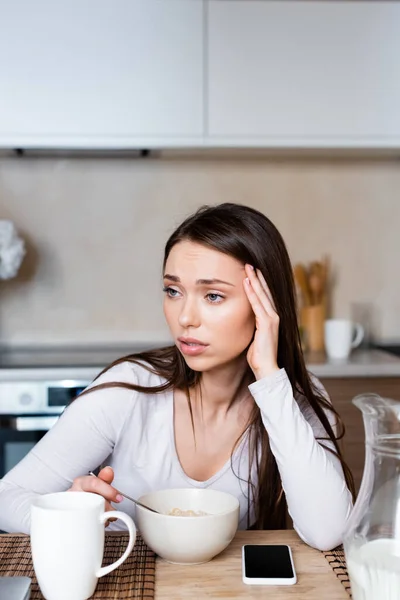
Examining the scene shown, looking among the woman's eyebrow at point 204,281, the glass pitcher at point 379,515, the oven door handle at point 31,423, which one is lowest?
the oven door handle at point 31,423

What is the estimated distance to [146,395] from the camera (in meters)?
1.41

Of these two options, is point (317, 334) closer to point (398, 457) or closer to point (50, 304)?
point (50, 304)

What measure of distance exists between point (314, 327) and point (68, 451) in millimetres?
1572

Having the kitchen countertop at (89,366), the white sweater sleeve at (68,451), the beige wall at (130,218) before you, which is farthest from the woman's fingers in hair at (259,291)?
the beige wall at (130,218)

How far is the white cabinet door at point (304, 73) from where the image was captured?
96.3 inches

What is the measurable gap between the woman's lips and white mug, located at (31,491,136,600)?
0.44 m

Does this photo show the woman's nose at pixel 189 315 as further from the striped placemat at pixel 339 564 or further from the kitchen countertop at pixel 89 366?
the kitchen countertop at pixel 89 366

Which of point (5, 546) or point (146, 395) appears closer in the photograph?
point (5, 546)

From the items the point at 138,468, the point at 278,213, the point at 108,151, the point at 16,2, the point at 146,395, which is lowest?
the point at 138,468

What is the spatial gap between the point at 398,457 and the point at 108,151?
2105 millimetres

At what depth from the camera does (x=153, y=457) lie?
1.37m

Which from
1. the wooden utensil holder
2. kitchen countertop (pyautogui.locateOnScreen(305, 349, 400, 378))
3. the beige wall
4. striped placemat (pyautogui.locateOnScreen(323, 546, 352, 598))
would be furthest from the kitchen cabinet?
striped placemat (pyautogui.locateOnScreen(323, 546, 352, 598))

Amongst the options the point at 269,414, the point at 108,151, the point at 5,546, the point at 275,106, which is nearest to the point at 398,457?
the point at 269,414

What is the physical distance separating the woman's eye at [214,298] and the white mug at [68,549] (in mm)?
495
